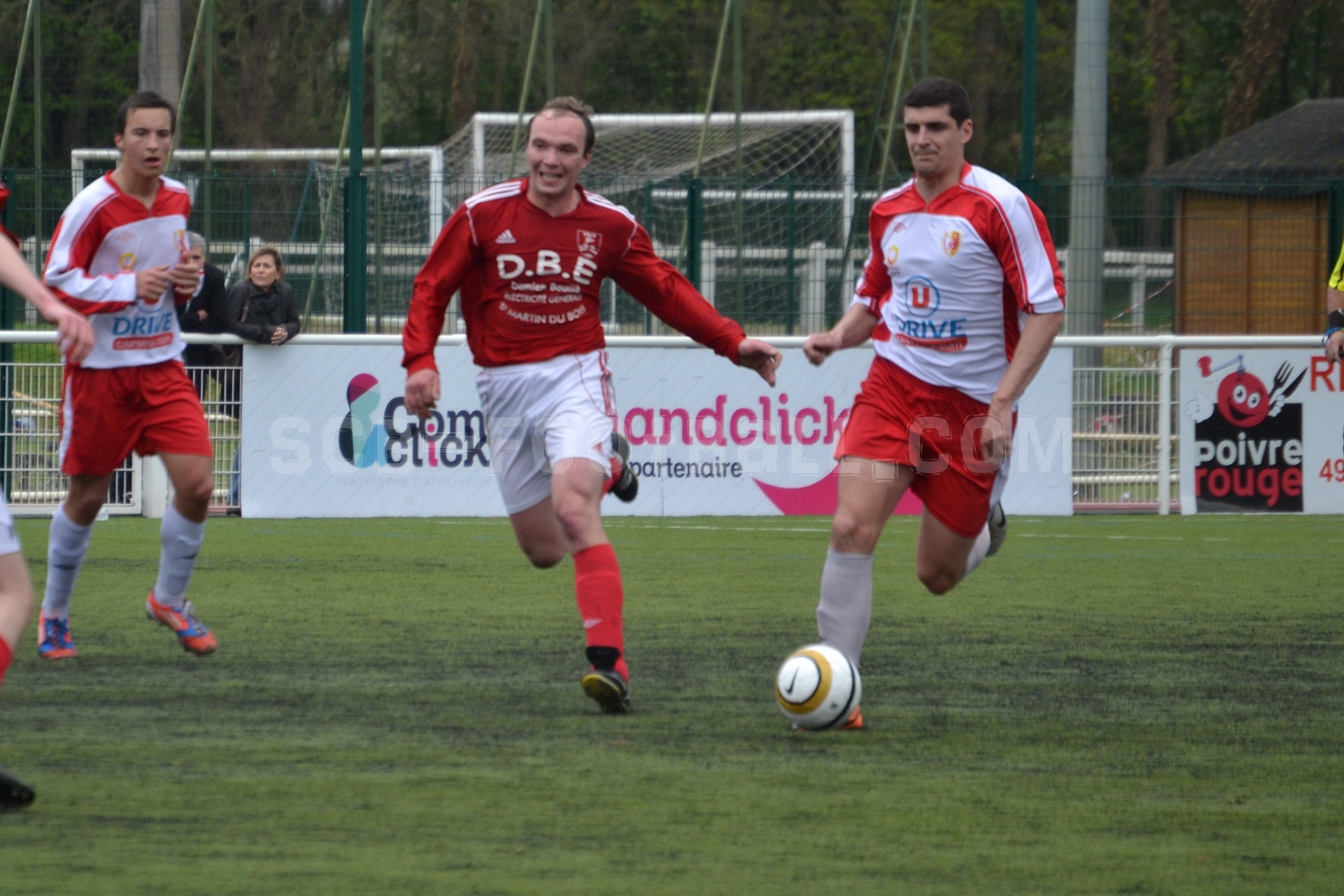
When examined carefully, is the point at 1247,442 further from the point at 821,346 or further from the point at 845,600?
the point at 845,600

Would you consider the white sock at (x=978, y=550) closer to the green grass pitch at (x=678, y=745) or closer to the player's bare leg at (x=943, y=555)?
the player's bare leg at (x=943, y=555)

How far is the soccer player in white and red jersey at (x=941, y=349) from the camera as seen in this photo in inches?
216

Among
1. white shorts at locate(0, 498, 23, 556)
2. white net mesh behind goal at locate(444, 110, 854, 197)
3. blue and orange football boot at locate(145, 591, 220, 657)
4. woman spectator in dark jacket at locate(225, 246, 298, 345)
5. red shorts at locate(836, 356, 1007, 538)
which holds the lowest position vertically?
blue and orange football boot at locate(145, 591, 220, 657)

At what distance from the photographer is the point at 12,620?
4176 mm

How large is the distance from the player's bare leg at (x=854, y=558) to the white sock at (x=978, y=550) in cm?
53

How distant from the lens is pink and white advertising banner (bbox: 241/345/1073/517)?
11664 mm

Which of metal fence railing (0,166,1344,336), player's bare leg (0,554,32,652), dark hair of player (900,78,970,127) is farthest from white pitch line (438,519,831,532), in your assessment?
player's bare leg (0,554,32,652)

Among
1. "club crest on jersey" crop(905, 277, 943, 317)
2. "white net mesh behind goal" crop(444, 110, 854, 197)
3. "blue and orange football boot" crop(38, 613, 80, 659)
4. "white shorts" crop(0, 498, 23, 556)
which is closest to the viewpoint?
"white shorts" crop(0, 498, 23, 556)

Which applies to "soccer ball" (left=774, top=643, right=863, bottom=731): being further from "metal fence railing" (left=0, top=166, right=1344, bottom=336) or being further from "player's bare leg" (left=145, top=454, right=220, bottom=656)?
"metal fence railing" (left=0, top=166, right=1344, bottom=336)

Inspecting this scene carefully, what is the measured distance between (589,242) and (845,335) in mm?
897

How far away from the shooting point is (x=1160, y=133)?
35.5 metres

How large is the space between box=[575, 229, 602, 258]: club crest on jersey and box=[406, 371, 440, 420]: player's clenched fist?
0.64 meters

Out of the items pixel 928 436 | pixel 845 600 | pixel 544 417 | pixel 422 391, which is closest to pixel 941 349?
pixel 928 436

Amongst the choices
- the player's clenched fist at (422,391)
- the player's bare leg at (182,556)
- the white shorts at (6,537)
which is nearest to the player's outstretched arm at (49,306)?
the white shorts at (6,537)
